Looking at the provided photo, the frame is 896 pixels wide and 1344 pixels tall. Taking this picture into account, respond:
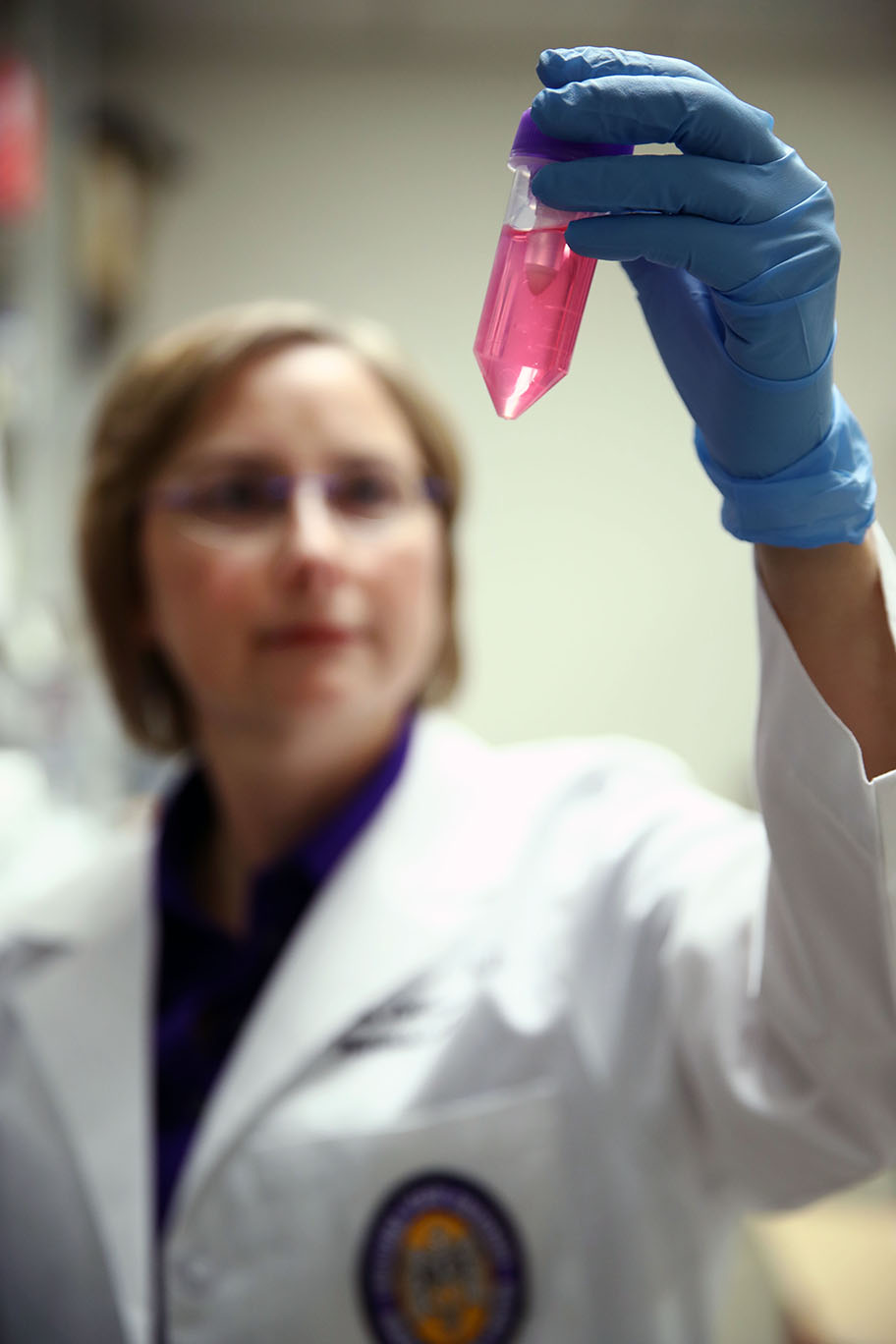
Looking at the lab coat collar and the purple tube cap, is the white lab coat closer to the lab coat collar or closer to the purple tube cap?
the lab coat collar

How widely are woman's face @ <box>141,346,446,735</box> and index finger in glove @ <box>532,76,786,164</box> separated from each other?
551 millimetres

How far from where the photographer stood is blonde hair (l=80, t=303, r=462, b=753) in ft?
3.64

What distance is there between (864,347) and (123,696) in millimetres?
1040

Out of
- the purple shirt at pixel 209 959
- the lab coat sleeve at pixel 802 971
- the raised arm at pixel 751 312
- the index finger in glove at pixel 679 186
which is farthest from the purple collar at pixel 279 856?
the index finger in glove at pixel 679 186

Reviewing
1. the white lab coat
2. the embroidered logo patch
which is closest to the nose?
the white lab coat

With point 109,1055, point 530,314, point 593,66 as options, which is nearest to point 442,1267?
point 109,1055

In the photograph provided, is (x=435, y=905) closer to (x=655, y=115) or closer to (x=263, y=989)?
(x=263, y=989)

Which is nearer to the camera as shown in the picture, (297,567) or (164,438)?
(297,567)

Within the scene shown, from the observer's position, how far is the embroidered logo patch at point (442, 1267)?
0.82 m

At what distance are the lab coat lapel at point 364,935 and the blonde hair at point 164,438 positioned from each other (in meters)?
0.26

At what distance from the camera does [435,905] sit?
3.24 ft

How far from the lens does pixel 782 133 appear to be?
586mm

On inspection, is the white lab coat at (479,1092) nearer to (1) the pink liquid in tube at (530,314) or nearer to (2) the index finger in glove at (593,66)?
(1) the pink liquid in tube at (530,314)

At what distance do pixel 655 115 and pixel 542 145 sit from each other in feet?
0.18
